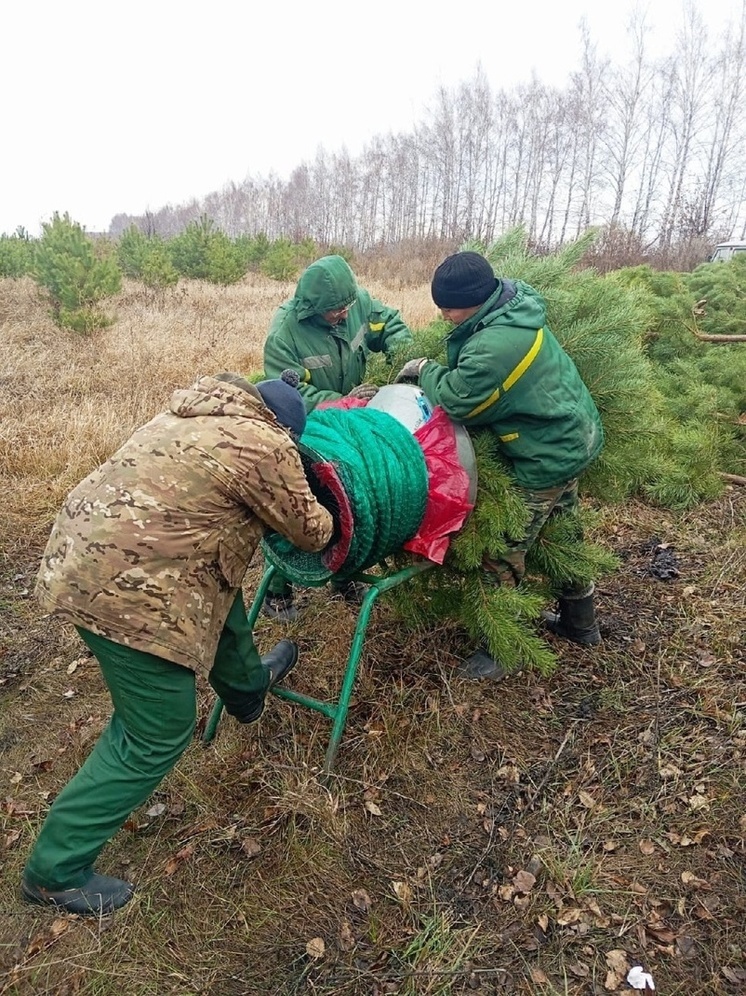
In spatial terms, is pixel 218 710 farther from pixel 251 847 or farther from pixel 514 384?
pixel 514 384

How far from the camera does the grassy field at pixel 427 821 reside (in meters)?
2.17

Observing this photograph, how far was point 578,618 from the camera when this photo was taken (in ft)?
11.4

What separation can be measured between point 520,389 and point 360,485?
0.78 metres

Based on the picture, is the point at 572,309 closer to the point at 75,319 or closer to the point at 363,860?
the point at 363,860

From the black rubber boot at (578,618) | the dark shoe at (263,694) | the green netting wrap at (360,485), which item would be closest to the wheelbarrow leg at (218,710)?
the dark shoe at (263,694)

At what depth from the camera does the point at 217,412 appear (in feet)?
6.61

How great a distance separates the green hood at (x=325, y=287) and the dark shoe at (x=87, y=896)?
2815 mm

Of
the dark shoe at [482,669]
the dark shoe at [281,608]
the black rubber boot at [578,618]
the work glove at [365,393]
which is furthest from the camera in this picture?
the dark shoe at [281,608]

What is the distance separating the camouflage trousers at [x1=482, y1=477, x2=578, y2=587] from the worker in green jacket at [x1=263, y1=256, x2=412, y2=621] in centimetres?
109

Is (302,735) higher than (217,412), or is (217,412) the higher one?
(217,412)

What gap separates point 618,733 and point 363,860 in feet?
4.25

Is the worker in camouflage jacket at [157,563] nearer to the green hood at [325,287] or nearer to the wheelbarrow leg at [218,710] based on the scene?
the wheelbarrow leg at [218,710]

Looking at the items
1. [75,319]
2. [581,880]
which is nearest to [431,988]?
[581,880]

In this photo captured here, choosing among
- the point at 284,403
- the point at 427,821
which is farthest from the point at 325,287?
the point at 427,821
